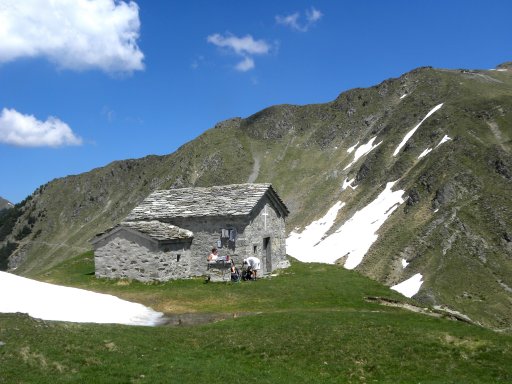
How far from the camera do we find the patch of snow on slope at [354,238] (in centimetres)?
9031

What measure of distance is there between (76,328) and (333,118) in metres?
171

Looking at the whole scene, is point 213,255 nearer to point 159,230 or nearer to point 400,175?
point 159,230

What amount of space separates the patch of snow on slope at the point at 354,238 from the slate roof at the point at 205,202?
49088mm

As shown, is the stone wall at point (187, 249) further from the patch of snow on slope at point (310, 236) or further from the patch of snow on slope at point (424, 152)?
the patch of snow on slope at point (424, 152)

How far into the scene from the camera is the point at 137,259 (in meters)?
34.5

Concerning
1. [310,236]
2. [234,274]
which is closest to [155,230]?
[234,274]

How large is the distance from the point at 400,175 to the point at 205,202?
3195 inches

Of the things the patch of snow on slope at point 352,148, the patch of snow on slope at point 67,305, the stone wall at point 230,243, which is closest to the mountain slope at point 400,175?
the patch of snow on slope at point 352,148

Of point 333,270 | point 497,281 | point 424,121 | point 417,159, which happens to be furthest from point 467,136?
point 333,270

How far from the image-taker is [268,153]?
181 m

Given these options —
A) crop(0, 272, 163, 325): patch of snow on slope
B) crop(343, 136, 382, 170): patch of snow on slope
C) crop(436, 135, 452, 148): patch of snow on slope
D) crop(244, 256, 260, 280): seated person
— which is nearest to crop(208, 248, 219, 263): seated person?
crop(244, 256, 260, 280): seated person

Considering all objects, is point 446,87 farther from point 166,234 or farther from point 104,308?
point 104,308

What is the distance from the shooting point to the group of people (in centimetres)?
3400

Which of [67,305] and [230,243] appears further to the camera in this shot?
[230,243]
